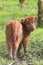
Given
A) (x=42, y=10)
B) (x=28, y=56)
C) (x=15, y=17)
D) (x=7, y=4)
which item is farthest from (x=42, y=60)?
(x=7, y=4)

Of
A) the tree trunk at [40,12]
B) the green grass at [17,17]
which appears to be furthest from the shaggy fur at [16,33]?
the tree trunk at [40,12]

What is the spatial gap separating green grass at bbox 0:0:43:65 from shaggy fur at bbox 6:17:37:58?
376 mm

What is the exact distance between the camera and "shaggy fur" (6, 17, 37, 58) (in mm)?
8297

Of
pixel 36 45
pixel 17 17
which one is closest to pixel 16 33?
pixel 36 45

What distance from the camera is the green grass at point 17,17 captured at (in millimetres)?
9430

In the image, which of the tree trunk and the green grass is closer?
the green grass

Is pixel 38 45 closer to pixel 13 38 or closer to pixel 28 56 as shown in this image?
pixel 28 56

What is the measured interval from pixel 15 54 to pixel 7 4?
31.9 ft

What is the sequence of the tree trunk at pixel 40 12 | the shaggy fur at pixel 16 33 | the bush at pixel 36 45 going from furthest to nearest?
the tree trunk at pixel 40 12
the bush at pixel 36 45
the shaggy fur at pixel 16 33

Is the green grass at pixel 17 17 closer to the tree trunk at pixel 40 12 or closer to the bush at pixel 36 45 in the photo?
the bush at pixel 36 45

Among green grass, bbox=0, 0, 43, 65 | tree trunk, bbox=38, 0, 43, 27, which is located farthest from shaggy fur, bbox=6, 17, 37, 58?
tree trunk, bbox=38, 0, 43, 27

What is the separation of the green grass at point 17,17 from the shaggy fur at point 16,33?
14.8 inches

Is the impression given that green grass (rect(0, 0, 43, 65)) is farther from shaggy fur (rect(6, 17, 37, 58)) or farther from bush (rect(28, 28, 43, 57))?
shaggy fur (rect(6, 17, 37, 58))

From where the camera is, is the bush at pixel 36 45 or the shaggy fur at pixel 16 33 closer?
the shaggy fur at pixel 16 33
